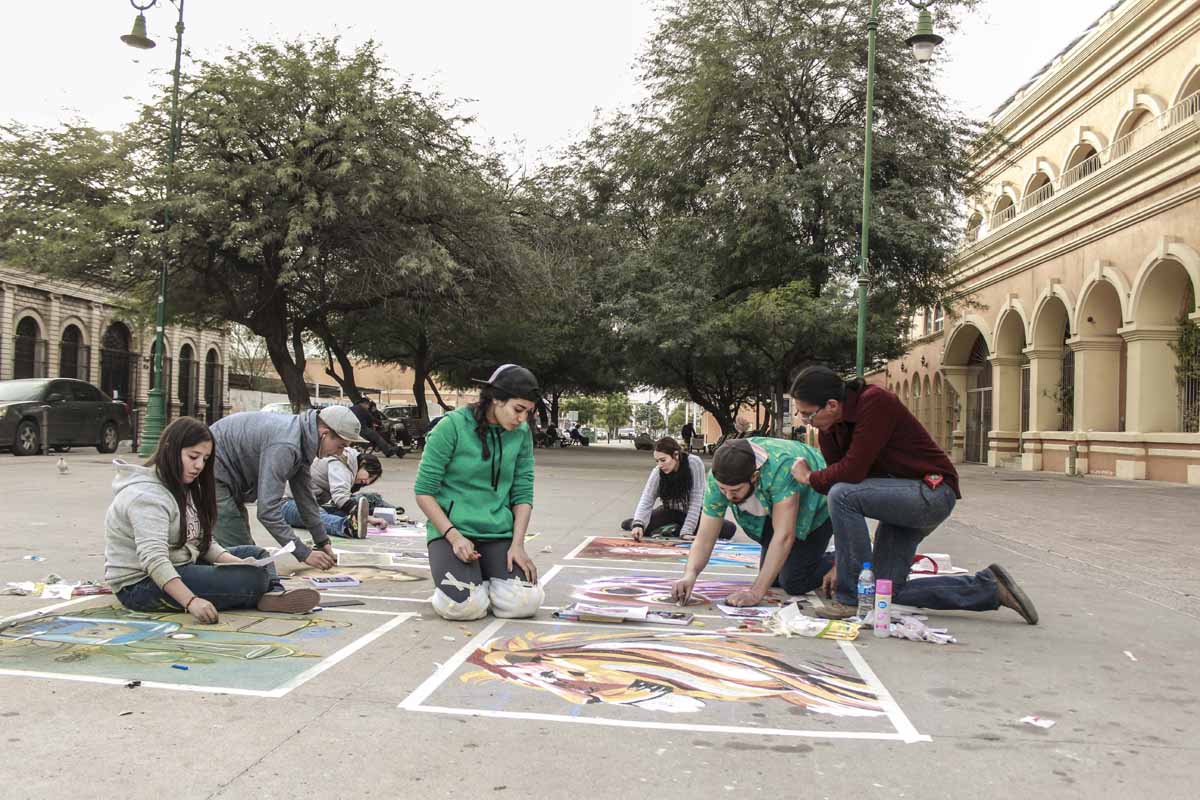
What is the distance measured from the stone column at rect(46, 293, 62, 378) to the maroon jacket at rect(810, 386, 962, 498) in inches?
1757

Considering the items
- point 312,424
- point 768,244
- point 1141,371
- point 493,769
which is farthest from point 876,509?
point 1141,371

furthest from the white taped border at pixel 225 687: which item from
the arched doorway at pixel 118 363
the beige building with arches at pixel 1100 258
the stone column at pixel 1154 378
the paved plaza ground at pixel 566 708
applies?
the arched doorway at pixel 118 363

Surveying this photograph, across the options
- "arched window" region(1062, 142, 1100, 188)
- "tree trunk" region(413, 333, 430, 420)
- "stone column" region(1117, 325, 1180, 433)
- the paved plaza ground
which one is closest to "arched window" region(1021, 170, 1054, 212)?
"arched window" region(1062, 142, 1100, 188)

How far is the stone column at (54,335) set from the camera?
140 ft

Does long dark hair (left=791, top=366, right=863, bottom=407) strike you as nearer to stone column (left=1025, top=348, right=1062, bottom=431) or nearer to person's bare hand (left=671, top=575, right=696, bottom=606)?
person's bare hand (left=671, top=575, right=696, bottom=606)

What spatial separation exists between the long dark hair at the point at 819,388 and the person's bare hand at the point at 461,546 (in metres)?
2.05

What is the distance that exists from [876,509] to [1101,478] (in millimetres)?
22208

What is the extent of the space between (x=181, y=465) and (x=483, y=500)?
5.38 ft

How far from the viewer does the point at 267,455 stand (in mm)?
6289

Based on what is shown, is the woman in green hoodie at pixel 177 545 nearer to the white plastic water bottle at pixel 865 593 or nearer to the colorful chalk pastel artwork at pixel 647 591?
the colorful chalk pastel artwork at pixel 647 591

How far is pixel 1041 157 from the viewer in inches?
1230

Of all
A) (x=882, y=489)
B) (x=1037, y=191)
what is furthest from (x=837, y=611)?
(x=1037, y=191)

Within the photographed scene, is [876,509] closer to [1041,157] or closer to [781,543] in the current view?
[781,543]

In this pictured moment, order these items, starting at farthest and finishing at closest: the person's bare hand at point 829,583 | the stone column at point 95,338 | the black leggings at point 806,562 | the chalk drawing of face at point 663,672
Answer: the stone column at point 95,338 < the black leggings at point 806,562 < the person's bare hand at point 829,583 < the chalk drawing of face at point 663,672
